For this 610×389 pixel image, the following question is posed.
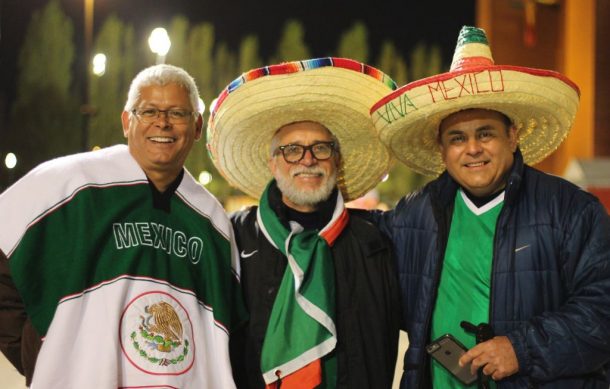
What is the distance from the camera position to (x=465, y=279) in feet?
9.93

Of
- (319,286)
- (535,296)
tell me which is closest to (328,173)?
(319,286)

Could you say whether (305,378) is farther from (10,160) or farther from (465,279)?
(10,160)

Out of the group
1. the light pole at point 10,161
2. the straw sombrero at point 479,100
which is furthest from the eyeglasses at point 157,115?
the light pole at point 10,161

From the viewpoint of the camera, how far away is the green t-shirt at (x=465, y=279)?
2.98 meters

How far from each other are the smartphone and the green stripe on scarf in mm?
478

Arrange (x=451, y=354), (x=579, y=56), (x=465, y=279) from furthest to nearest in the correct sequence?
(x=579, y=56) < (x=465, y=279) < (x=451, y=354)

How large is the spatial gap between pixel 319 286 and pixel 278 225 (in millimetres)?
371

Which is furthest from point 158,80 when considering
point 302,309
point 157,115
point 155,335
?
point 302,309

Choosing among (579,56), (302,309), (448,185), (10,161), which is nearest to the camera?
(302,309)

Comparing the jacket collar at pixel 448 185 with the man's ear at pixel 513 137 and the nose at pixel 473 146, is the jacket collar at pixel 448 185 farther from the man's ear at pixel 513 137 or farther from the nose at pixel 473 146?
the nose at pixel 473 146

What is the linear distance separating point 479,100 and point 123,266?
5.62ft

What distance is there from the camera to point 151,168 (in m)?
2.86

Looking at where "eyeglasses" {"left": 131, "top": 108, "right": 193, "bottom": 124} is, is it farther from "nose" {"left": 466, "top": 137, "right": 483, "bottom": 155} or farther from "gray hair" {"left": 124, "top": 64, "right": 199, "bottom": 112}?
"nose" {"left": 466, "top": 137, "right": 483, "bottom": 155}

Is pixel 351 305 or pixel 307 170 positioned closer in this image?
pixel 351 305
